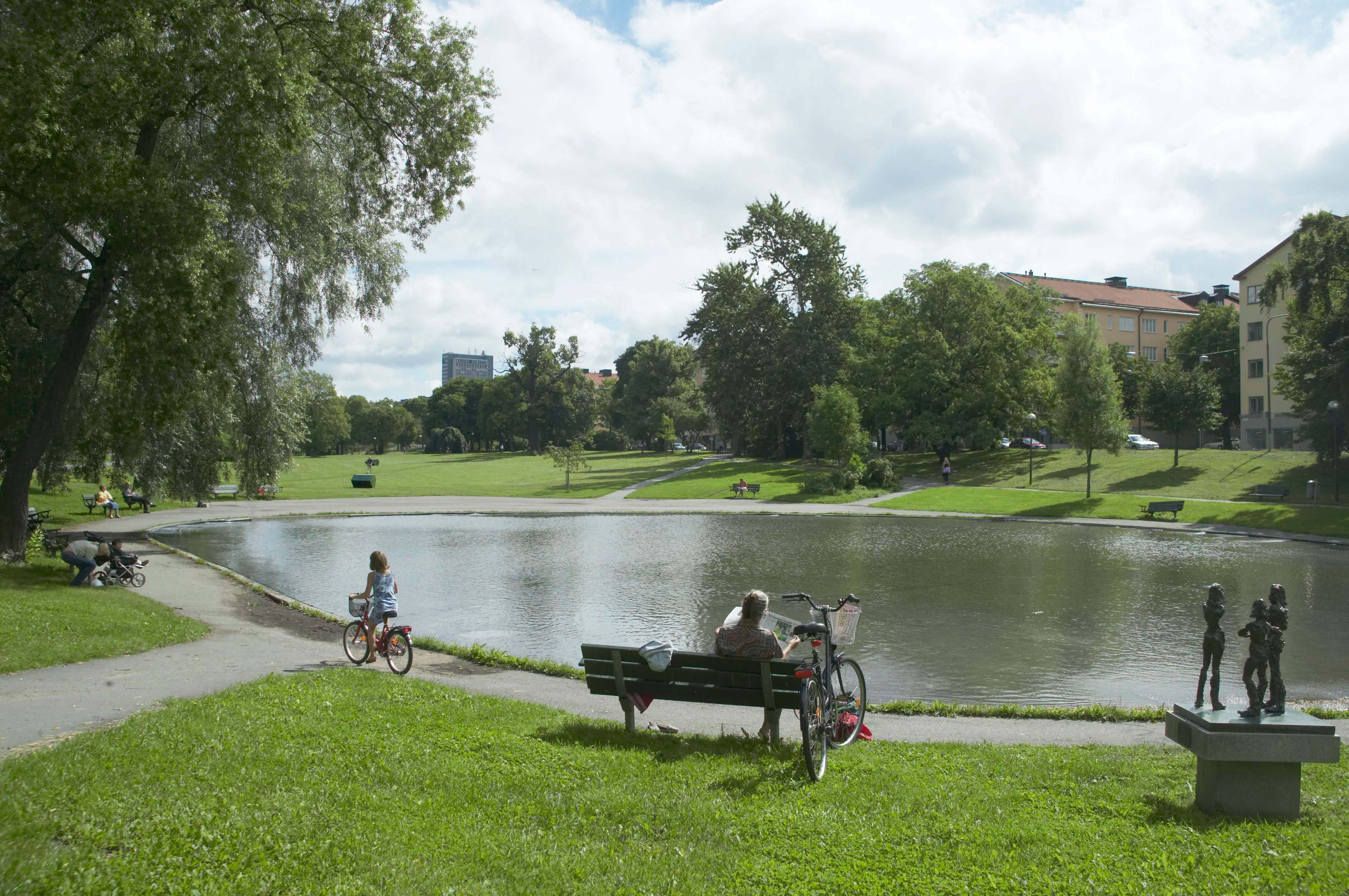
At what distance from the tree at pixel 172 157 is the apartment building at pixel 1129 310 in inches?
3095

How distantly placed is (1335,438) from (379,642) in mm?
39172

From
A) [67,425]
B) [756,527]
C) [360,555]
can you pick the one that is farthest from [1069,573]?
[67,425]

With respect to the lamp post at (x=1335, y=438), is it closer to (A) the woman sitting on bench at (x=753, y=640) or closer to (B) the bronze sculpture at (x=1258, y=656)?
(B) the bronze sculpture at (x=1258, y=656)

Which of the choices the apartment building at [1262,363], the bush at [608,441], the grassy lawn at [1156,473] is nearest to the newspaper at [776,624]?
the grassy lawn at [1156,473]

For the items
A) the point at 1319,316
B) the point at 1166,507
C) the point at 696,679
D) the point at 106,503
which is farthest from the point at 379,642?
the point at 1319,316

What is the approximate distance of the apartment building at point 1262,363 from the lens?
195 feet

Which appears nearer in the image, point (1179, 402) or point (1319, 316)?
point (1319, 316)

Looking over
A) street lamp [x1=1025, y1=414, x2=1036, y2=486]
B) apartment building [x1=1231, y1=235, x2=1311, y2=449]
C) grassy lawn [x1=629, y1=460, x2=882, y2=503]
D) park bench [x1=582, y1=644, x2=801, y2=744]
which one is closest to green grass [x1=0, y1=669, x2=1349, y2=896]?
park bench [x1=582, y1=644, x2=801, y2=744]

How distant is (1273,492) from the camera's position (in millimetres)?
37500

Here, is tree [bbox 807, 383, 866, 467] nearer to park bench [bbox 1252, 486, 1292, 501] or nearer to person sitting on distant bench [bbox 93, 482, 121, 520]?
park bench [bbox 1252, 486, 1292, 501]

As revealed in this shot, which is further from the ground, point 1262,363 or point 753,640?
point 1262,363

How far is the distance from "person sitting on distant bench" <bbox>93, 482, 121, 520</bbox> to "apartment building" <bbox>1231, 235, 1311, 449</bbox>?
67.2 m

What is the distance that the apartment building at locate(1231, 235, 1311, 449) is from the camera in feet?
195

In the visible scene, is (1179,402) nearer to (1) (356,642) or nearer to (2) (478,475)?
(2) (478,475)
